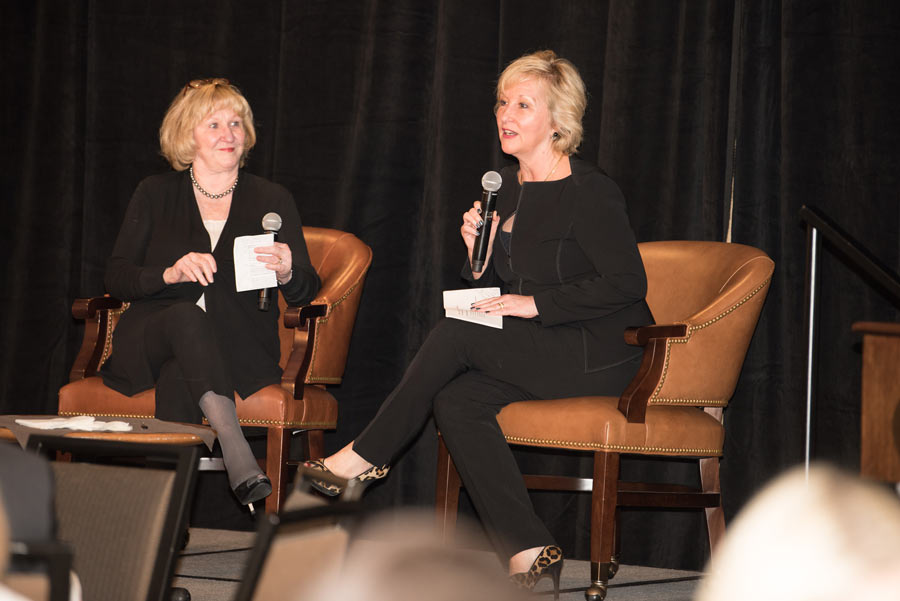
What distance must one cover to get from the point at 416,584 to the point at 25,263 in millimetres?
4402

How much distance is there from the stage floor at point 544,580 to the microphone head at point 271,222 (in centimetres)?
105

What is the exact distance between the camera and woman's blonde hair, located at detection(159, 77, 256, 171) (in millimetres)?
3494

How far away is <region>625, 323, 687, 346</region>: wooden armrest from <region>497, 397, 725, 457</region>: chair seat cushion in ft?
0.62

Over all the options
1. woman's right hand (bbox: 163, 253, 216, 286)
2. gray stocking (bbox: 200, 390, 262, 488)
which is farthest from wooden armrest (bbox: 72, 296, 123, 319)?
gray stocking (bbox: 200, 390, 262, 488)

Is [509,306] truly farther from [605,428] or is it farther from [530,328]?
[605,428]

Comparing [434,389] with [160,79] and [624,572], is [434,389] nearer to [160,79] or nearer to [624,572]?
[624,572]

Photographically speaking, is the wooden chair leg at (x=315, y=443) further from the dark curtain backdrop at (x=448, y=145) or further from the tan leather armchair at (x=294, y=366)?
the dark curtain backdrop at (x=448, y=145)

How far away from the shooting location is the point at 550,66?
3.15 m

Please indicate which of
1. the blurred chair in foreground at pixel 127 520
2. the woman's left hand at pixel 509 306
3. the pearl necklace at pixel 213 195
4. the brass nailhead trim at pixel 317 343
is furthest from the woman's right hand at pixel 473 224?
the blurred chair in foreground at pixel 127 520

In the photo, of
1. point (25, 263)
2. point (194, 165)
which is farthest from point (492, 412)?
point (25, 263)

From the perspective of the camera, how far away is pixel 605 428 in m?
2.67

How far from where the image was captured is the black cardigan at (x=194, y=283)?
10.5ft

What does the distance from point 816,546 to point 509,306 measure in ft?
7.54

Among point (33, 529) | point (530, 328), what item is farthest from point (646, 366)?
point (33, 529)
